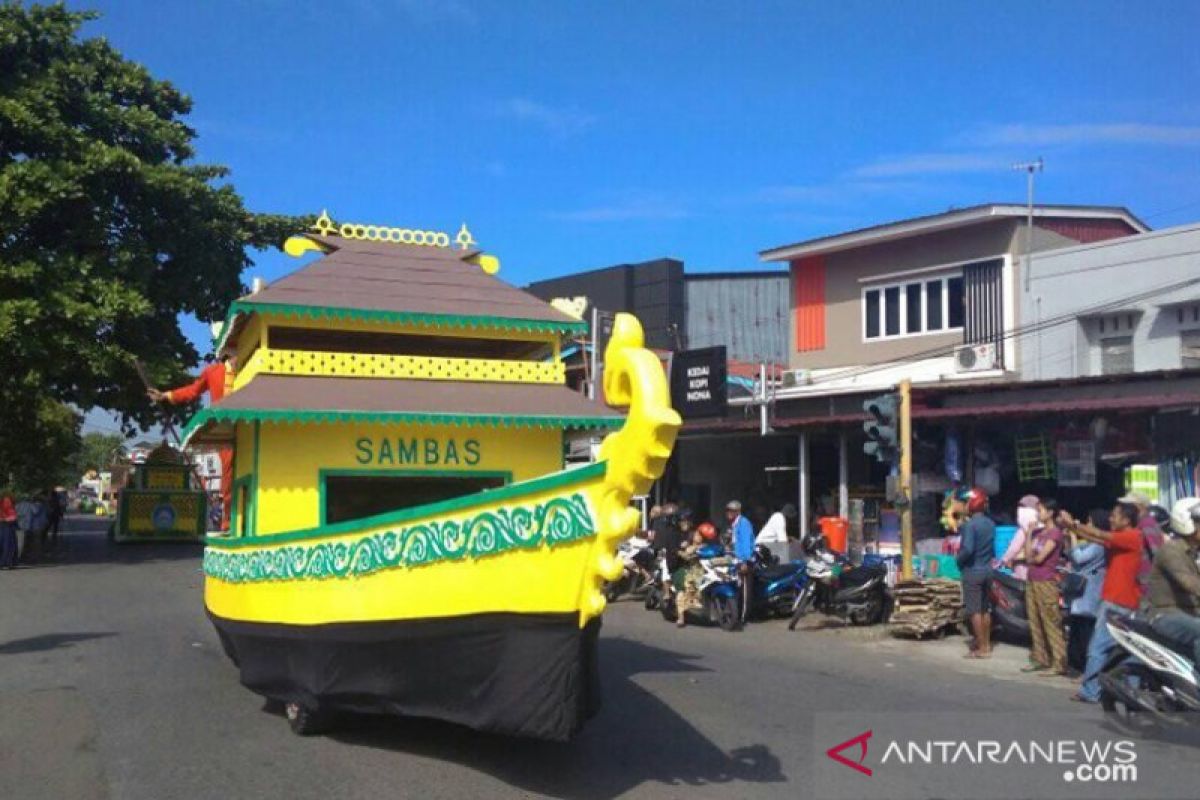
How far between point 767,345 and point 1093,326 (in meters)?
16.2

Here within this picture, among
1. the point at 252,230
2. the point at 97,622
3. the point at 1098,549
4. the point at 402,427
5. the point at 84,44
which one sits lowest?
the point at 97,622

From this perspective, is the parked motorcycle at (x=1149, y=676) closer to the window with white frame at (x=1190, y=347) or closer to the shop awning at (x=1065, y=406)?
the shop awning at (x=1065, y=406)

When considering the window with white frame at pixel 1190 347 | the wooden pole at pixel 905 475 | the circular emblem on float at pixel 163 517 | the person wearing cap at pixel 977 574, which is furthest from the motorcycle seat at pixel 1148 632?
the circular emblem on float at pixel 163 517

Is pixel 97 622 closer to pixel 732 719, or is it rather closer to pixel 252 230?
pixel 732 719

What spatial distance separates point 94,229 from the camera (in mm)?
23094

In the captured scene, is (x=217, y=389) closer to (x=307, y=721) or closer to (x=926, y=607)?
(x=307, y=721)

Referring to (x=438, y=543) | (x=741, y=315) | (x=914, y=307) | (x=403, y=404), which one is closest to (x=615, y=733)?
(x=438, y=543)

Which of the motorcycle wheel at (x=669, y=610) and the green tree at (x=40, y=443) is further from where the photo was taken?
the green tree at (x=40, y=443)

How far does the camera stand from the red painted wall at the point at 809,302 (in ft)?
78.8

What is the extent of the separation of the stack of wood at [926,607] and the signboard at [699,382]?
24.3ft

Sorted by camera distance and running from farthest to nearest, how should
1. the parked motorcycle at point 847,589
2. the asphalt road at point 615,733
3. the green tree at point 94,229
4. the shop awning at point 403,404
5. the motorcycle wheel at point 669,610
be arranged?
the green tree at point 94,229
the motorcycle wheel at point 669,610
the parked motorcycle at point 847,589
the shop awning at point 403,404
the asphalt road at point 615,733

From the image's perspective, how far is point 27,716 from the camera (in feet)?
27.5

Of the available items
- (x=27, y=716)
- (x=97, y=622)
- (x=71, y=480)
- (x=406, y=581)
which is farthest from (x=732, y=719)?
(x=71, y=480)

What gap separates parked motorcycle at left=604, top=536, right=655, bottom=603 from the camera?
16.6 metres
